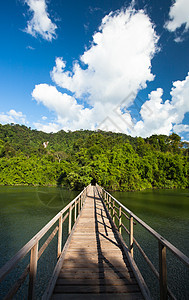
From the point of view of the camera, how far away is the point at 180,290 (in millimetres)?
4637

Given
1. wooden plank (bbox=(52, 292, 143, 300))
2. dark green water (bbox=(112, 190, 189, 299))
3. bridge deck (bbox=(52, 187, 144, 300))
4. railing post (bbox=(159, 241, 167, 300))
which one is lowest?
dark green water (bbox=(112, 190, 189, 299))

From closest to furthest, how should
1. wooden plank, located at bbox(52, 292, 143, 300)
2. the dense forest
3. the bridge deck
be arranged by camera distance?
wooden plank, located at bbox(52, 292, 143, 300), the bridge deck, the dense forest

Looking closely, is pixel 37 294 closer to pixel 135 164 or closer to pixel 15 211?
pixel 15 211

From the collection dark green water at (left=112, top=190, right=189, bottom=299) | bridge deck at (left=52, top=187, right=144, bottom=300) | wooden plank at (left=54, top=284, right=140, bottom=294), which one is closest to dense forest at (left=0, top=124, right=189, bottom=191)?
dark green water at (left=112, top=190, right=189, bottom=299)

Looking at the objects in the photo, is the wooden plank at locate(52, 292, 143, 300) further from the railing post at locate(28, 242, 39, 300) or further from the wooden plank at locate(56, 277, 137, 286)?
the railing post at locate(28, 242, 39, 300)

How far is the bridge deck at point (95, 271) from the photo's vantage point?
210 cm

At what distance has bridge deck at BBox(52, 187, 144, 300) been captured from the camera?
210cm

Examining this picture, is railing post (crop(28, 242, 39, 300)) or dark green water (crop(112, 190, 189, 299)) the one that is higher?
railing post (crop(28, 242, 39, 300))

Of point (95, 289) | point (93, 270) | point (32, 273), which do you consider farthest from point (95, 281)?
point (32, 273)

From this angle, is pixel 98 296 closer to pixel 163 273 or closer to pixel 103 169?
pixel 163 273

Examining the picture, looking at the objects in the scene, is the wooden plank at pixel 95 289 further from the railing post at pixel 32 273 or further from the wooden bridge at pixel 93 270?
the railing post at pixel 32 273

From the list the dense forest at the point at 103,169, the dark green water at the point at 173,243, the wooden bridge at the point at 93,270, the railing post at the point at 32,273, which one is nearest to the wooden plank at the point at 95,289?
the wooden bridge at the point at 93,270

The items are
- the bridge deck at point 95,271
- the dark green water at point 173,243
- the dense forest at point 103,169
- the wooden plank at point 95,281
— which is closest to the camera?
the bridge deck at point 95,271

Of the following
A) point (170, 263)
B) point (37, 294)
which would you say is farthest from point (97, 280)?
point (170, 263)
